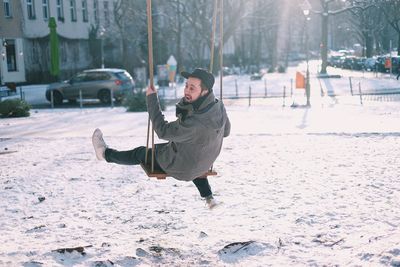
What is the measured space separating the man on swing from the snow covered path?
929mm

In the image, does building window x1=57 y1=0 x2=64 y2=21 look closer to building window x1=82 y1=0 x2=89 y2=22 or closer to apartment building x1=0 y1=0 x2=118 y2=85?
apartment building x1=0 y1=0 x2=118 y2=85

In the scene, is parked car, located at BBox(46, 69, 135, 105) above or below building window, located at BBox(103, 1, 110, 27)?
below

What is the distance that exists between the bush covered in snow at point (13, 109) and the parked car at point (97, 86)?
5.53m

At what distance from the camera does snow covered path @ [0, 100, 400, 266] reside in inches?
217

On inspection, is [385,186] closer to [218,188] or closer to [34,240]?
[218,188]

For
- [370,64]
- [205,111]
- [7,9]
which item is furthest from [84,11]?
[205,111]

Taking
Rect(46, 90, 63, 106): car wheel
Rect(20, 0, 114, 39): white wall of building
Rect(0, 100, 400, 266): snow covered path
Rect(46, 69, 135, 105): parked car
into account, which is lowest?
Rect(0, 100, 400, 266): snow covered path

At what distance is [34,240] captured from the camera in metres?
5.95

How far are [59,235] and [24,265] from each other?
0.91m

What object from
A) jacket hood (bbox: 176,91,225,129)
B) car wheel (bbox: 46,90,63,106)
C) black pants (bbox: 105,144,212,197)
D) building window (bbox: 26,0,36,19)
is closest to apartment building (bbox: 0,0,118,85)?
building window (bbox: 26,0,36,19)

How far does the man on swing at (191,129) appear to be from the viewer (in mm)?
5000

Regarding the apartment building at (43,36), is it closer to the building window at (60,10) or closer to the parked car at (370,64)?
the building window at (60,10)

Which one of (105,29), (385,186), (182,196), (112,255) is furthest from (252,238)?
(105,29)

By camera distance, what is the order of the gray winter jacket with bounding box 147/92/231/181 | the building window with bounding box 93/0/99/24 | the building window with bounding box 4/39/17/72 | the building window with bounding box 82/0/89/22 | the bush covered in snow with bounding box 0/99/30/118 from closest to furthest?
the gray winter jacket with bounding box 147/92/231/181, the bush covered in snow with bounding box 0/99/30/118, the building window with bounding box 4/39/17/72, the building window with bounding box 82/0/89/22, the building window with bounding box 93/0/99/24
